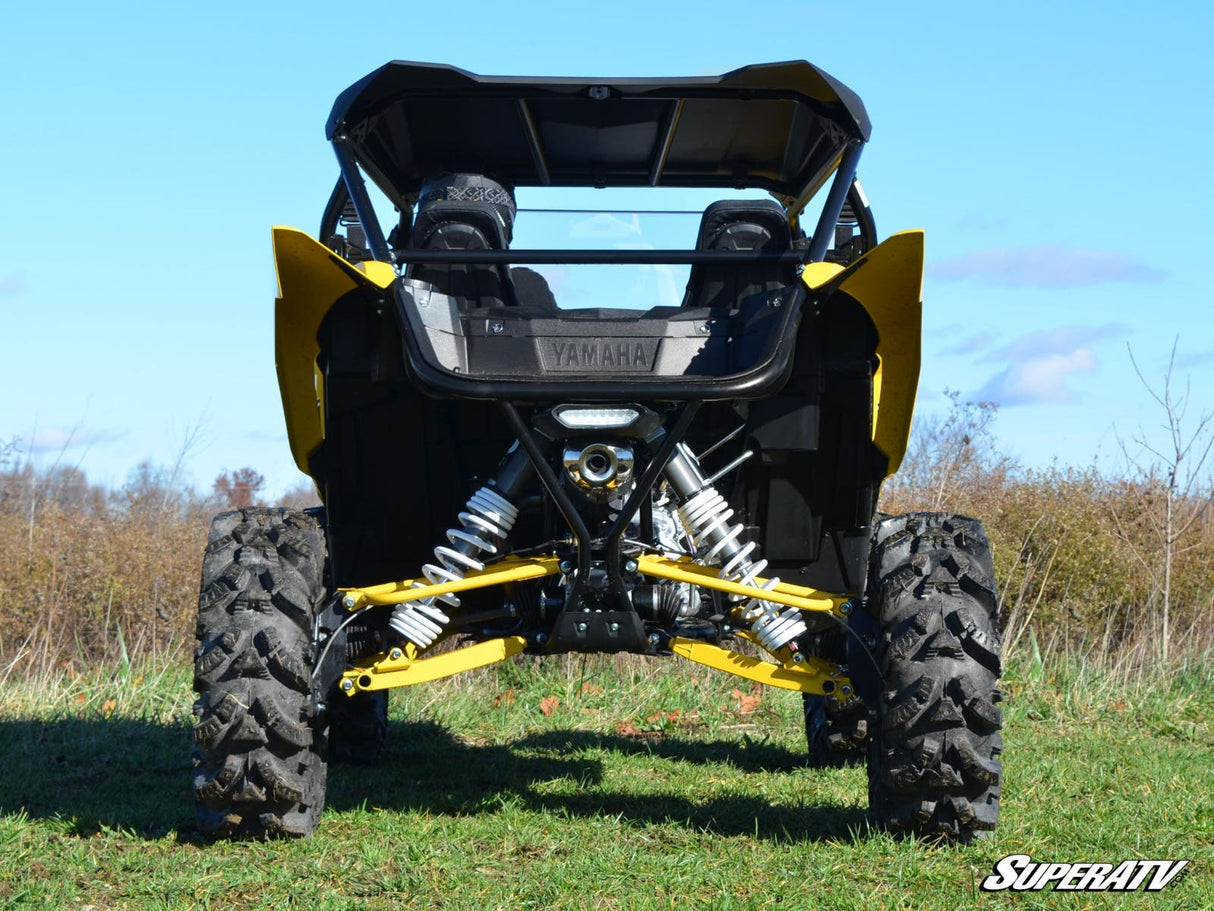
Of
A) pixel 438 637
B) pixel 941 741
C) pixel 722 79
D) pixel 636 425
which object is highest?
pixel 722 79

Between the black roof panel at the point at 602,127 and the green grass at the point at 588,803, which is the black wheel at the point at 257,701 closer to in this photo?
the green grass at the point at 588,803

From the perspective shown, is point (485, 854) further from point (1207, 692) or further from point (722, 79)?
point (1207, 692)

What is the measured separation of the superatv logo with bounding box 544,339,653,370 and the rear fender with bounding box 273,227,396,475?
23.0 inches

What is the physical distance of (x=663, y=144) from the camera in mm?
6043

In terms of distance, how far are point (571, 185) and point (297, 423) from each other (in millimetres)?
2278

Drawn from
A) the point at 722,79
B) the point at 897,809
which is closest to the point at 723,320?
the point at 722,79

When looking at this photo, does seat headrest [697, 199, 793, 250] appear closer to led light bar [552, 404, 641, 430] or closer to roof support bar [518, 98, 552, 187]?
roof support bar [518, 98, 552, 187]

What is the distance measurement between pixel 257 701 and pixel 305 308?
4.05 feet

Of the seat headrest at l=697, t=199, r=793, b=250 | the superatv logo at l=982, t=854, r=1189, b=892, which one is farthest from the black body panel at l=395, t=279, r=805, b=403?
the superatv logo at l=982, t=854, r=1189, b=892

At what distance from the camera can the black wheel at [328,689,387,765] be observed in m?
6.27

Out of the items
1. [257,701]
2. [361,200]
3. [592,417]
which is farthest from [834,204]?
[257,701]

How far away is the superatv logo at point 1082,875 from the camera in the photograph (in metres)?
4.07

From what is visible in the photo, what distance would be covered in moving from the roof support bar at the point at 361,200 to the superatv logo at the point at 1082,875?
280 centimetres

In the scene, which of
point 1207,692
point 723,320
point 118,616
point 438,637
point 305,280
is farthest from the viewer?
point 118,616
